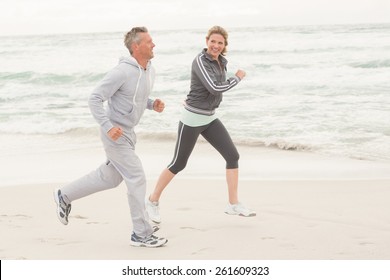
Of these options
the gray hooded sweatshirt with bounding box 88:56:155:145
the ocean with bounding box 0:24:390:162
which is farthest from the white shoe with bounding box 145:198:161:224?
the ocean with bounding box 0:24:390:162

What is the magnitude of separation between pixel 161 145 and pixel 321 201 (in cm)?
436

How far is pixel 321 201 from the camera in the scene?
6.07 meters

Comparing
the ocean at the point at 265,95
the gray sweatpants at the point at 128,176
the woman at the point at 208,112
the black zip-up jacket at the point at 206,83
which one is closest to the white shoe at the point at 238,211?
the woman at the point at 208,112

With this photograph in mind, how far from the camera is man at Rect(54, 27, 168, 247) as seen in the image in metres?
4.24

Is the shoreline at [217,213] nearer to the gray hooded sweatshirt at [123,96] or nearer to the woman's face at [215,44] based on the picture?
the gray hooded sweatshirt at [123,96]

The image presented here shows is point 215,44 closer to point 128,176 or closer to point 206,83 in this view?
point 206,83

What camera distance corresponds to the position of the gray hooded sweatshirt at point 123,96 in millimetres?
4234

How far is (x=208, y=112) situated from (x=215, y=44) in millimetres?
584

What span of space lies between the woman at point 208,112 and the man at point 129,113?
675mm

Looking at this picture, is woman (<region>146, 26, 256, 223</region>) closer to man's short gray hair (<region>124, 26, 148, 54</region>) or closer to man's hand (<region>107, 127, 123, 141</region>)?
man's short gray hair (<region>124, 26, 148, 54</region>)

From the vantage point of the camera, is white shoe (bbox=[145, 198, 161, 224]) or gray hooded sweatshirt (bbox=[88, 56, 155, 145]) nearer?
gray hooded sweatshirt (bbox=[88, 56, 155, 145])

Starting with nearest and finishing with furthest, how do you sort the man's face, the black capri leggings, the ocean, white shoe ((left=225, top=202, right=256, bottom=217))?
1. the man's face
2. the black capri leggings
3. white shoe ((left=225, top=202, right=256, bottom=217))
4. the ocean

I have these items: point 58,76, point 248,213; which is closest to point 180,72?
point 58,76

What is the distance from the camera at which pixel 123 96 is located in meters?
4.35
